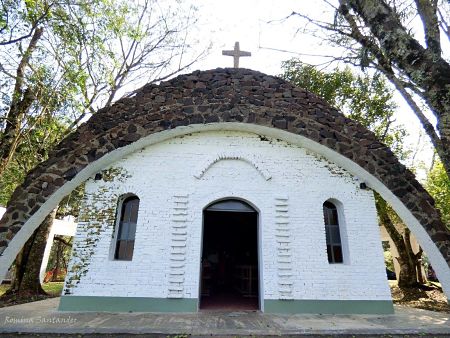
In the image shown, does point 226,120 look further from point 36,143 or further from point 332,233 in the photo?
point 36,143

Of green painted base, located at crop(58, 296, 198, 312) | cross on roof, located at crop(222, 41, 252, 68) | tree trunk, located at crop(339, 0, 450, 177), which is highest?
cross on roof, located at crop(222, 41, 252, 68)

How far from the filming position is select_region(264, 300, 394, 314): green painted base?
6375mm

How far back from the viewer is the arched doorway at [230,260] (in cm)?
858

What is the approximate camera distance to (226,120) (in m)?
7.02

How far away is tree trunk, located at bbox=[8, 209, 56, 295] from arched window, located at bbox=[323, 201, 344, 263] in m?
8.48

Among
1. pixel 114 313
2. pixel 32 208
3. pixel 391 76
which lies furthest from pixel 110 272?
pixel 391 76

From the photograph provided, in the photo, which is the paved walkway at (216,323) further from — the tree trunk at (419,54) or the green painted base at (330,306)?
the tree trunk at (419,54)

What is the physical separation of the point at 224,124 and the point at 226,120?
0.16 meters

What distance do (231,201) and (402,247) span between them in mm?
8699

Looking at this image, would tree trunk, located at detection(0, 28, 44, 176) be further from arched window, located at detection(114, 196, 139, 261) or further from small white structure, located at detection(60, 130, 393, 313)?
arched window, located at detection(114, 196, 139, 261)

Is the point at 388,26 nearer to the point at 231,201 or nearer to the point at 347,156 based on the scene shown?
the point at 347,156

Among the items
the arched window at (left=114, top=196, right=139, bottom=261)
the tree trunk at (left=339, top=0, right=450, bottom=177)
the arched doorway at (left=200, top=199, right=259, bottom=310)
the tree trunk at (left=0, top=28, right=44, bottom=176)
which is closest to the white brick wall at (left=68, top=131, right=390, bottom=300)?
the arched window at (left=114, top=196, right=139, bottom=261)

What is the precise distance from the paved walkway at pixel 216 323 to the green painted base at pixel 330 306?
24 cm

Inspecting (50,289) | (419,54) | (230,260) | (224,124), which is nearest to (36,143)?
(224,124)
